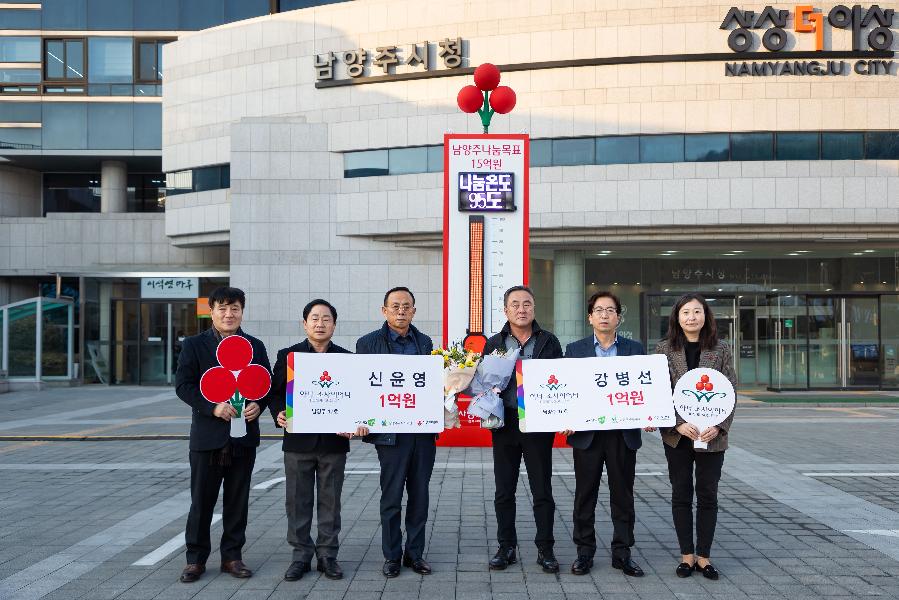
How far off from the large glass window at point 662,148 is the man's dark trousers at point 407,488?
18.3 m

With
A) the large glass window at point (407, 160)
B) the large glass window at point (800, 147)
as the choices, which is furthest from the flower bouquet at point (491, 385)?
the large glass window at point (800, 147)

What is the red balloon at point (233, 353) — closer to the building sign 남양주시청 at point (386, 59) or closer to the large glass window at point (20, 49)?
the building sign 남양주시청 at point (386, 59)

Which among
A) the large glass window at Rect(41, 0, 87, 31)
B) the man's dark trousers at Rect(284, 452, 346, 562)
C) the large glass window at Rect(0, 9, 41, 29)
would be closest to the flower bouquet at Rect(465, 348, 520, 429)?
the man's dark trousers at Rect(284, 452, 346, 562)

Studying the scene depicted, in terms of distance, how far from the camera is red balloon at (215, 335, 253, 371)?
222 inches

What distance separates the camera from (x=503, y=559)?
5859 mm

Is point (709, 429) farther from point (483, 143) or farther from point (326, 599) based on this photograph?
point (483, 143)

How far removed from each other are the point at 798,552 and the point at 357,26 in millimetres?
21710

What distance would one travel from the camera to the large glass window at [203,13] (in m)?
31.3

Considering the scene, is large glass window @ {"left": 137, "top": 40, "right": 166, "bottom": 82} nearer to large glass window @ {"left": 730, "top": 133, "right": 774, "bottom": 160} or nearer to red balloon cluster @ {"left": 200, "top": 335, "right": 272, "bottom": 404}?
large glass window @ {"left": 730, "top": 133, "right": 774, "bottom": 160}

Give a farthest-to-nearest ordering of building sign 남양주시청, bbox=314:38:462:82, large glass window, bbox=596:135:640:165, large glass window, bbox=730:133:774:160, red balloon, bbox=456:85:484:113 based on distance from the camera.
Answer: building sign 남양주시청, bbox=314:38:462:82, large glass window, bbox=596:135:640:165, large glass window, bbox=730:133:774:160, red balloon, bbox=456:85:484:113

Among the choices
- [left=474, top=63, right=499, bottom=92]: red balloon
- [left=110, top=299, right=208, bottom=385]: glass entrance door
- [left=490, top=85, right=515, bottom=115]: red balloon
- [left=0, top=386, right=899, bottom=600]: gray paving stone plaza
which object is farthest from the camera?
[left=110, top=299, right=208, bottom=385]: glass entrance door

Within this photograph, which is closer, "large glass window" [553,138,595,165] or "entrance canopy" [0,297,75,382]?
"large glass window" [553,138,595,165]

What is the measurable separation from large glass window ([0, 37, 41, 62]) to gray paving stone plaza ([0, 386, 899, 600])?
23924 mm

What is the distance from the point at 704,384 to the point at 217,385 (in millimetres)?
3411
